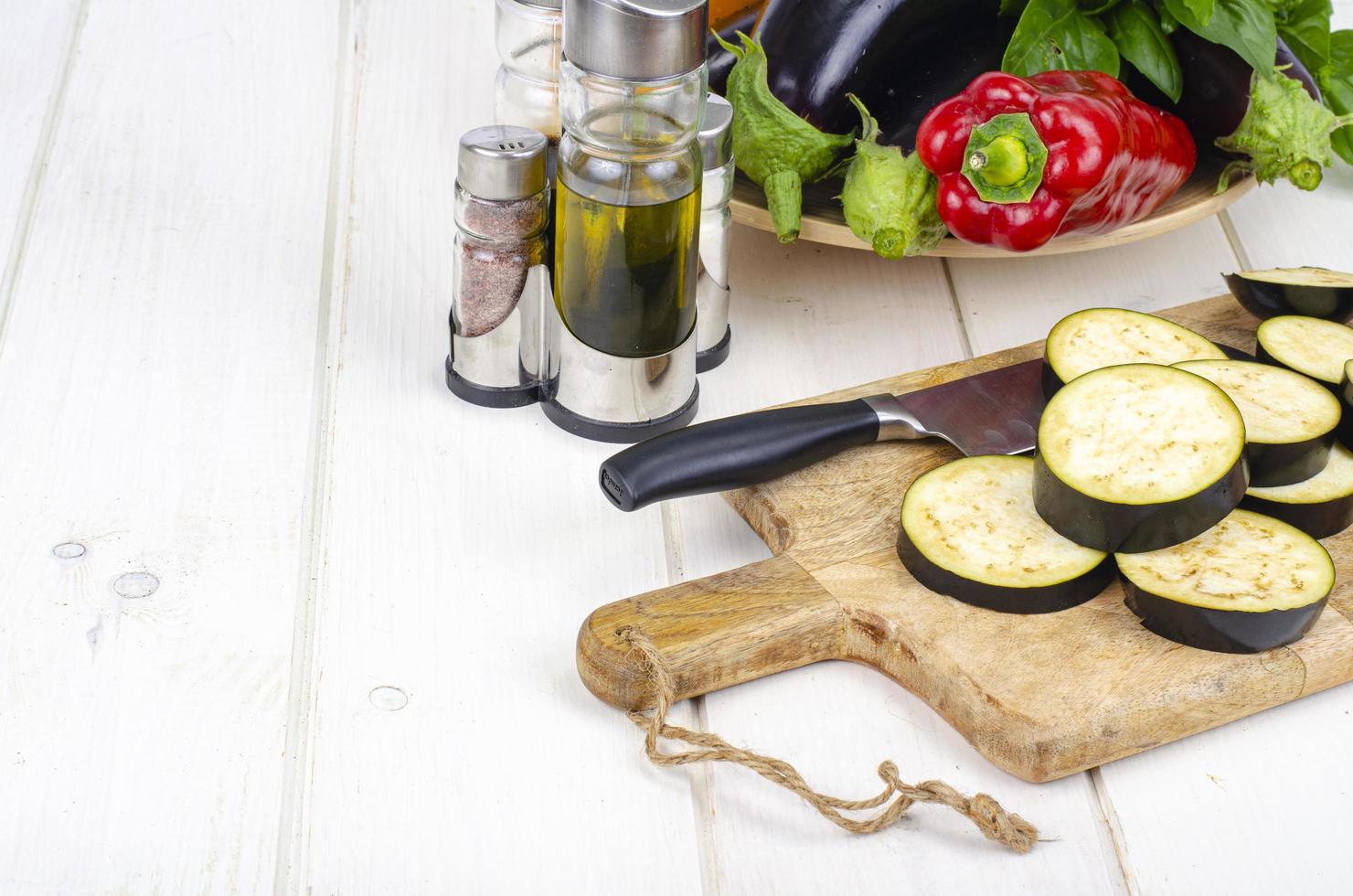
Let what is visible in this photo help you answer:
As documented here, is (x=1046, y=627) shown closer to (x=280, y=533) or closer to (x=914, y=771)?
(x=914, y=771)

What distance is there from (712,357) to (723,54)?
39 cm

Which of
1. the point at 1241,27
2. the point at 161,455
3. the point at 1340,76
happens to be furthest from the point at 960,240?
the point at 161,455

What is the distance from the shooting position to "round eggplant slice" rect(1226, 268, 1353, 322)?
59.5 inches

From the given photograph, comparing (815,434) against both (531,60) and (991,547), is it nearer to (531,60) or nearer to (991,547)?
(991,547)

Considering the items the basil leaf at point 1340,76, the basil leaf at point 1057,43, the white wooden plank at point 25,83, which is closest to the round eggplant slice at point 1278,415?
the basil leaf at point 1057,43

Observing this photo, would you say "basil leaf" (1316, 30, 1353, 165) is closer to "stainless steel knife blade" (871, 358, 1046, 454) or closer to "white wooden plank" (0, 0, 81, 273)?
"stainless steel knife blade" (871, 358, 1046, 454)

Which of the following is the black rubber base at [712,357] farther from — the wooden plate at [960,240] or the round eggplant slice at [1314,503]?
the round eggplant slice at [1314,503]

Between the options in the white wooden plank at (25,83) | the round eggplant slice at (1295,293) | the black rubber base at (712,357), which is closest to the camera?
the round eggplant slice at (1295,293)

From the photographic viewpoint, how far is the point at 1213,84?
168 centimetres

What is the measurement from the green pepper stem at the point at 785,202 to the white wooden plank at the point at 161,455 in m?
0.53

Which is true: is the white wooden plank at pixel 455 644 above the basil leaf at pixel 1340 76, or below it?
below

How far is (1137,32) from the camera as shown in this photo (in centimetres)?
168

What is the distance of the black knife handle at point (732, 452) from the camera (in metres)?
1.29

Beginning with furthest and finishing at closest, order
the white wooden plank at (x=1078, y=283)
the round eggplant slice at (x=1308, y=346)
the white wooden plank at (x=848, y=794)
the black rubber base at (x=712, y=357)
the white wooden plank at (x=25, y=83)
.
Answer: the white wooden plank at (x=25, y=83), the white wooden plank at (x=1078, y=283), the black rubber base at (x=712, y=357), the round eggplant slice at (x=1308, y=346), the white wooden plank at (x=848, y=794)
